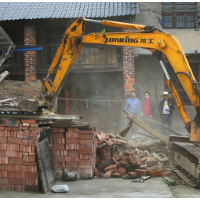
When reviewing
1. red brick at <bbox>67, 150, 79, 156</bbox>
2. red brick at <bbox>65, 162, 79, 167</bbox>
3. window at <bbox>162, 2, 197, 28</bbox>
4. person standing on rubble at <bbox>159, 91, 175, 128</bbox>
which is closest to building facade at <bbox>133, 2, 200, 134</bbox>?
window at <bbox>162, 2, 197, 28</bbox>

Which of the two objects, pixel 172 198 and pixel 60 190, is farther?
pixel 60 190

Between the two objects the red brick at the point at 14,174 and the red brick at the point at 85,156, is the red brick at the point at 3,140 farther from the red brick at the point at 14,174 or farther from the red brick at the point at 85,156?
the red brick at the point at 85,156

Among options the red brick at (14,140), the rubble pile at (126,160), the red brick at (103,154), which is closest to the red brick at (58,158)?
the rubble pile at (126,160)

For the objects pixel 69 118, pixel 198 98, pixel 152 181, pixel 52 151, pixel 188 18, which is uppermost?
pixel 188 18

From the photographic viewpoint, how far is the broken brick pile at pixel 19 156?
17.6 feet

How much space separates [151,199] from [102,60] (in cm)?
874

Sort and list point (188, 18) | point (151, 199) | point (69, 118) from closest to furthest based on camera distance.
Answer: point (151, 199) < point (69, 118) < point (188, 18)

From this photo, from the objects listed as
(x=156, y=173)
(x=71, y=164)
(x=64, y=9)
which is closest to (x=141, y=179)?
(x=156, y=173)

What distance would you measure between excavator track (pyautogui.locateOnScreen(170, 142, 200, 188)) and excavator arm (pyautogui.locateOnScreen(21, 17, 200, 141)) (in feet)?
2.07

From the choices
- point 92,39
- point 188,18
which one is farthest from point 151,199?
point 188,18

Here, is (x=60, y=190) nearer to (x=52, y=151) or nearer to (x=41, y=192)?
(x=41, y=192)

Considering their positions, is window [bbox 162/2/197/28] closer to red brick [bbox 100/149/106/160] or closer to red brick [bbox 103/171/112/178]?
red brick [bbox 100/149/106/160]

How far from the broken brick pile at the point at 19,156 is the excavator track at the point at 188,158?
132 inches

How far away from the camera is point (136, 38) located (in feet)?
20.5
